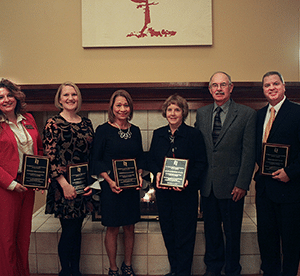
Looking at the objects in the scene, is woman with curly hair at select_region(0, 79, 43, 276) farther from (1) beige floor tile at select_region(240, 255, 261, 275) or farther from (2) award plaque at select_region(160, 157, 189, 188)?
(1) beige floor tile at select_region(240, 255, 261, 275)

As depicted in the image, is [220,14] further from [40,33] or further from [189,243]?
[189,243]

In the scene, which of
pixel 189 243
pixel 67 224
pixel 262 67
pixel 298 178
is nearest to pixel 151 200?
pixel 189 243

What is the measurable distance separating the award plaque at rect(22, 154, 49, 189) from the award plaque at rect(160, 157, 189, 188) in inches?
31.4

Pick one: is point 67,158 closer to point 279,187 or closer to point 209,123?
point 209,123

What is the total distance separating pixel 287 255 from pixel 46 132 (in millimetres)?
1896

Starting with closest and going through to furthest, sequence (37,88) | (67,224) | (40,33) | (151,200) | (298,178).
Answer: (298,178), (67,224), (37,88), (151,200), (40,33)

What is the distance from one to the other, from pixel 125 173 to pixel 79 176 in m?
0.32

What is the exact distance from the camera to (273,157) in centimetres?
164

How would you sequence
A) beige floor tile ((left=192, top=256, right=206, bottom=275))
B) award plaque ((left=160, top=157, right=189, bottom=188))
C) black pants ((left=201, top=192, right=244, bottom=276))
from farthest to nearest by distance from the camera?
beige floor tile ((left=192, top=256, right=206, bottom=275))
black pants ((left=201, top=192, right=244, bottom=276))
award plaque ((left=160, top=157, right=189, bottom=188))

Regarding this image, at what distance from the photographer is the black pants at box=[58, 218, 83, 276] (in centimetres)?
180

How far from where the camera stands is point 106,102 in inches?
94.2

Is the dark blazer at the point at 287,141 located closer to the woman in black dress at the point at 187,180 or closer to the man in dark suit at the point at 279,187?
the man in dark suit at the point at 279,187

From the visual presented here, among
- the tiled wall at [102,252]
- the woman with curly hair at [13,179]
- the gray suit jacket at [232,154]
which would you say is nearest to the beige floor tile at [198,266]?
the tiled wall at [102,252]

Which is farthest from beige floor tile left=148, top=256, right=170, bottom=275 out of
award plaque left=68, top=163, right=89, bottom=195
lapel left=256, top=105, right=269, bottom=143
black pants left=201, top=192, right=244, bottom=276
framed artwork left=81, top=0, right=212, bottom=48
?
framed artwork left=81, top=0, right=212, bottom=48
